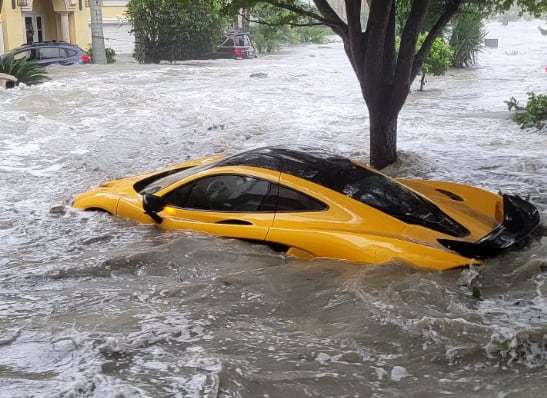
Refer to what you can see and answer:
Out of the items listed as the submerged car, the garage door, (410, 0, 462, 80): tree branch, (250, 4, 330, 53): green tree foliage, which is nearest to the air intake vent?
the submerged car

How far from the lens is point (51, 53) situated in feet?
76.1

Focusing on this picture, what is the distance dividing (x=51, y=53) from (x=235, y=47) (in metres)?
9.54

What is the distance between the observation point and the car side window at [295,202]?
5461mm

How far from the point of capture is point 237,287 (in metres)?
5.28

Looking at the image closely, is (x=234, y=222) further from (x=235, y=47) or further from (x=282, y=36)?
(x=282, y=36)

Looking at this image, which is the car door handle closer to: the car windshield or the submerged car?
the submerged car

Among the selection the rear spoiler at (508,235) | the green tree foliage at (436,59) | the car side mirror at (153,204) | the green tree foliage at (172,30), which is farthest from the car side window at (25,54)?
the rear spoiler at (508,235)

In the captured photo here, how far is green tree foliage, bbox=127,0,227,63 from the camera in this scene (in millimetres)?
27859

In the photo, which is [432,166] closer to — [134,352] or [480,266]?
[480,266]

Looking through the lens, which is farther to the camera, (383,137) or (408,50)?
(383,137)

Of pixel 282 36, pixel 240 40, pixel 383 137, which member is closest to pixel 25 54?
pixel 240 40

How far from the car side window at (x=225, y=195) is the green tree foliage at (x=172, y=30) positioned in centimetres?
2265

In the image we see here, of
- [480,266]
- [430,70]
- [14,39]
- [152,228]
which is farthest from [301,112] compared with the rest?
[14,39]

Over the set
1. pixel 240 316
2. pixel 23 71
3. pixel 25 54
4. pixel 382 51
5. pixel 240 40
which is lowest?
pixel 240 316
